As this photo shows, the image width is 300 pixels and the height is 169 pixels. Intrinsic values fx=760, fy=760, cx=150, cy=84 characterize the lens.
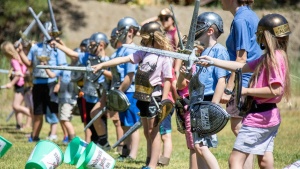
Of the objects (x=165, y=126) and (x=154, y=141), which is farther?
(x=165, y=126)

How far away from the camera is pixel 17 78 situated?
14992 mm

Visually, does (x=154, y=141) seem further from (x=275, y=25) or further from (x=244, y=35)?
(x=275, y=25)

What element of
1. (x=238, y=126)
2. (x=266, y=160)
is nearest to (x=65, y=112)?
(x=238, y=126)

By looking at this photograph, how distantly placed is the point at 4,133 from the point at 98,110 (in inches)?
163

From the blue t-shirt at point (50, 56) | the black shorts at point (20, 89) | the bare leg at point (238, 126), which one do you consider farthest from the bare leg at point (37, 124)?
the bare leg at point (238, 126)

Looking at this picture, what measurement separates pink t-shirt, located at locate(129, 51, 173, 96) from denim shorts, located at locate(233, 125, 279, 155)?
244cm

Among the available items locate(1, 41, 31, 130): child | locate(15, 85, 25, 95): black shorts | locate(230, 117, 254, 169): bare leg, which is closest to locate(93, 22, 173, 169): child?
locate(230, 117, 254, 169): bare leg

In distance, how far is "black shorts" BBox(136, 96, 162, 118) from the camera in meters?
8.59

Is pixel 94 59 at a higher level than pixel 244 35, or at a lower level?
lower

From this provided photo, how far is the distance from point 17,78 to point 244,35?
8610mm

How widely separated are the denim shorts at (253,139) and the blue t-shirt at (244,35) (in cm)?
101

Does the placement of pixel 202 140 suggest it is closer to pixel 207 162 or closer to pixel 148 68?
pixel 207 162

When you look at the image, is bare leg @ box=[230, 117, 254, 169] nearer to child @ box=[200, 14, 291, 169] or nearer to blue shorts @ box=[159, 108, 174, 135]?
child @ box=[200, 14, 291, 169]

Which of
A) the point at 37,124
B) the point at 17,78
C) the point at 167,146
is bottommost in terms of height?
the point at 37,124
